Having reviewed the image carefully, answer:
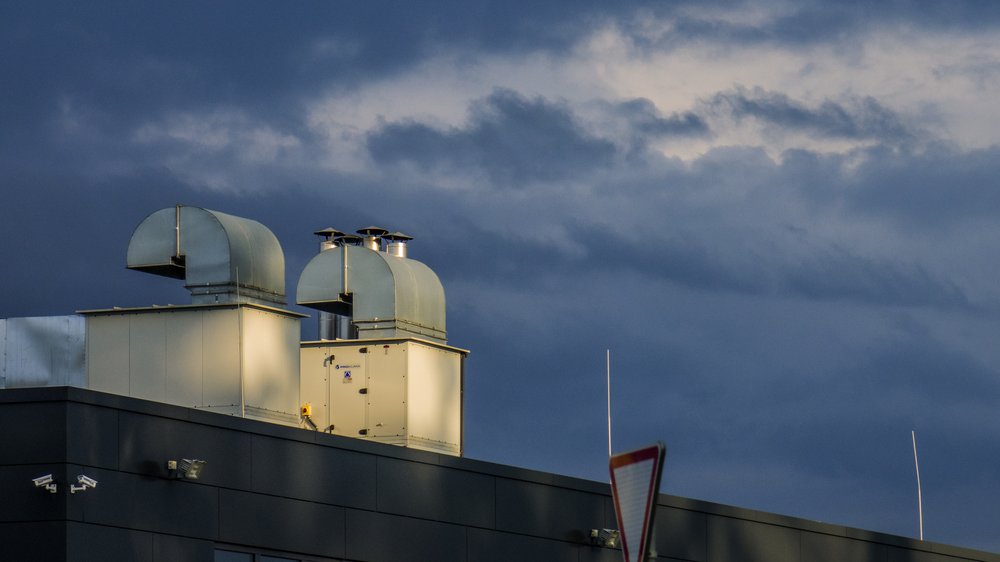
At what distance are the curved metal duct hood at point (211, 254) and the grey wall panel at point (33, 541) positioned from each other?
234 inches

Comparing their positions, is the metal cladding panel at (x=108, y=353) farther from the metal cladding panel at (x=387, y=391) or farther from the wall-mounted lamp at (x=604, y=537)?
the wall-mounted lamp at (x=604, y=537)

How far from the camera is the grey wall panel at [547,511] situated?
22.4 m

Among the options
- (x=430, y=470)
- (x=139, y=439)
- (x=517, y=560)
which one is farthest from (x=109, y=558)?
(x=517, y=560)

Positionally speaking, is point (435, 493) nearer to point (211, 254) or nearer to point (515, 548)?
point (515, 548)

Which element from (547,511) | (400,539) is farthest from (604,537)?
(400,539)

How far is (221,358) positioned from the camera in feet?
72.8

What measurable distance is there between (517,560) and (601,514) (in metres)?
1.86

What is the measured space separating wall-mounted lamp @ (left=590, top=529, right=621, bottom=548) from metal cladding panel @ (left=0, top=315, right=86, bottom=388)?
294 inches

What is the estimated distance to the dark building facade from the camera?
A: 17.2 meters

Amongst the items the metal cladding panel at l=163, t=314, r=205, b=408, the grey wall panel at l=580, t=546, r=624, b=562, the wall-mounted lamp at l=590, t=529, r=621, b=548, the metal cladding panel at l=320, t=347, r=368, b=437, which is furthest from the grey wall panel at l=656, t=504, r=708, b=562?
the metal cladding panel at l=163, t=314, r=205, b=408

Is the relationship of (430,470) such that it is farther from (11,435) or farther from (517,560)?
(11,435)

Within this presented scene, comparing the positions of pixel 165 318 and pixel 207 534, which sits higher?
pixel 165 318

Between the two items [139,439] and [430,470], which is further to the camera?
[430,470]

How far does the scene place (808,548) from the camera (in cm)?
2711
